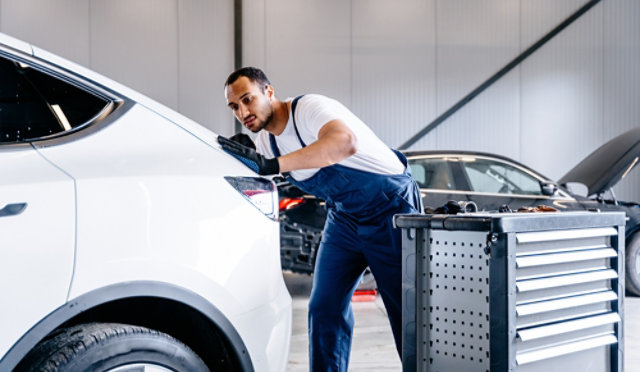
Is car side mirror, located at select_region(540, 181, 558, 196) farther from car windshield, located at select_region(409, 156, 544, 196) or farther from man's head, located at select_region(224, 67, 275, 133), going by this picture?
man's head, located at select_region(224, 67, 275, 133)

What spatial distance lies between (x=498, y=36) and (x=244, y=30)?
13.3 feet

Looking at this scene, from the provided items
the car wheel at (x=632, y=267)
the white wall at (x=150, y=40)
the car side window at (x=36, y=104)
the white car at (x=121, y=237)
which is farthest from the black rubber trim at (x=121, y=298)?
the white wall at (x=150, y=40)

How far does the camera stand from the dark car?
5301mm

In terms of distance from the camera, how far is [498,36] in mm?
10352

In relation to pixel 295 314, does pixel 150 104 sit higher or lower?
higher

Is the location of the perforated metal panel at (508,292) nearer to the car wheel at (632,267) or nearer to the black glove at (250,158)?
the black glove at (250,158)

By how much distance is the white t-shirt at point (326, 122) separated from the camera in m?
2.35

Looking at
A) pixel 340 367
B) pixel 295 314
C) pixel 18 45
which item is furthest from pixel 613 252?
pixel 295 314

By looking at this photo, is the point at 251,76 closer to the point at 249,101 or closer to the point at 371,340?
the point at 249,101

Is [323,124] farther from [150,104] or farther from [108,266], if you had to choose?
[108,266]

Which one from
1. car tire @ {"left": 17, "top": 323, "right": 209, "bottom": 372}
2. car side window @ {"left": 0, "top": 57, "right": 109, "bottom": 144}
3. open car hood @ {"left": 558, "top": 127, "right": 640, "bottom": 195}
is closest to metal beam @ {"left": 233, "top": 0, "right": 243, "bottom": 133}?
open car hood @ {"left": 558, "top": 127, "right": 640, "bottom": 195}

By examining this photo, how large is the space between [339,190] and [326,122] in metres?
0.30

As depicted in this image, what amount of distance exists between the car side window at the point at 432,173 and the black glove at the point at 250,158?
3.78 m

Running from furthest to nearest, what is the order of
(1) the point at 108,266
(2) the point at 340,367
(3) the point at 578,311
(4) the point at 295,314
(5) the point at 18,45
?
1. (4) the point at 295,314
2. (2) the point at 340,367
3. (3) the point at 578,311
4. (5) the point at 18,45
5. (1) the point at 108,266
